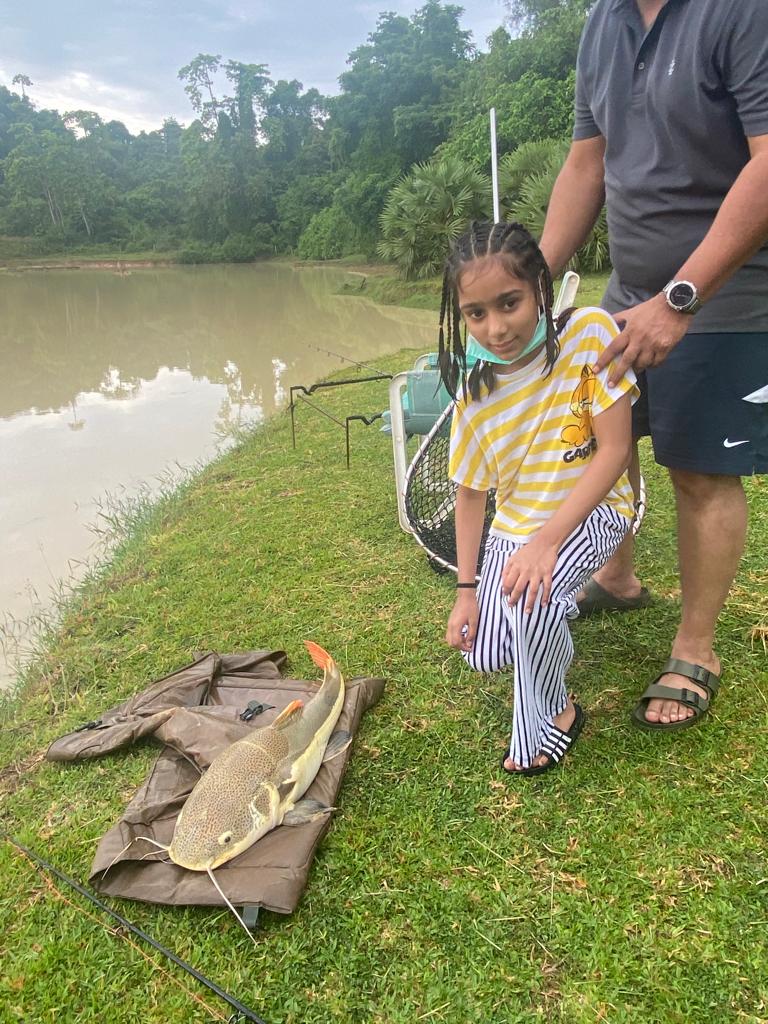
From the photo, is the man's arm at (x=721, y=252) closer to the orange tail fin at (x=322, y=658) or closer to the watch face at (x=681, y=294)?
the watch face at (x=681, y=294)

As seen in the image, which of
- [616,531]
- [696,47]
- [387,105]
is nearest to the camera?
[696,47]

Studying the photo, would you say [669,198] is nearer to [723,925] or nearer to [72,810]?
[723,925]

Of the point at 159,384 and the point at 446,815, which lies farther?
the point at 159,384

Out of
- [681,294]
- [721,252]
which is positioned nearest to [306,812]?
[681,294]

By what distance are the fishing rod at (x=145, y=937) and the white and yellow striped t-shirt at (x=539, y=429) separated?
109cm

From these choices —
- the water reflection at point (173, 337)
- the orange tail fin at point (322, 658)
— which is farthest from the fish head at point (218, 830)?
the water reflection at point (173, 337)

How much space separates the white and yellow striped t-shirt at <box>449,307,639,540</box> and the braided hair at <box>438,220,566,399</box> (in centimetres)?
4

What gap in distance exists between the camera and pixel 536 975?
46.8 inches

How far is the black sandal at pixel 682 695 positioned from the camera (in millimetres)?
1645

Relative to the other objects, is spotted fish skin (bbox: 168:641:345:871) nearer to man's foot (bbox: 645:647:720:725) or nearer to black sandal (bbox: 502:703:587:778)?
black sandal (bbox: 502:703:587:778)

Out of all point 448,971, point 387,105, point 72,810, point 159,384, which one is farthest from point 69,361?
point 387,105

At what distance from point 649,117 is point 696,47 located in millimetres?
162

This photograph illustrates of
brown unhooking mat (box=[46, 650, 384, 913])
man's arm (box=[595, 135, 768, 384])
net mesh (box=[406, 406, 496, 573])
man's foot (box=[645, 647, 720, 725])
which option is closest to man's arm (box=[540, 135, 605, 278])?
man's arm (box=[595, 135, 768, 384])

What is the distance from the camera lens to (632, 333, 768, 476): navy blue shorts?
4.83ft
